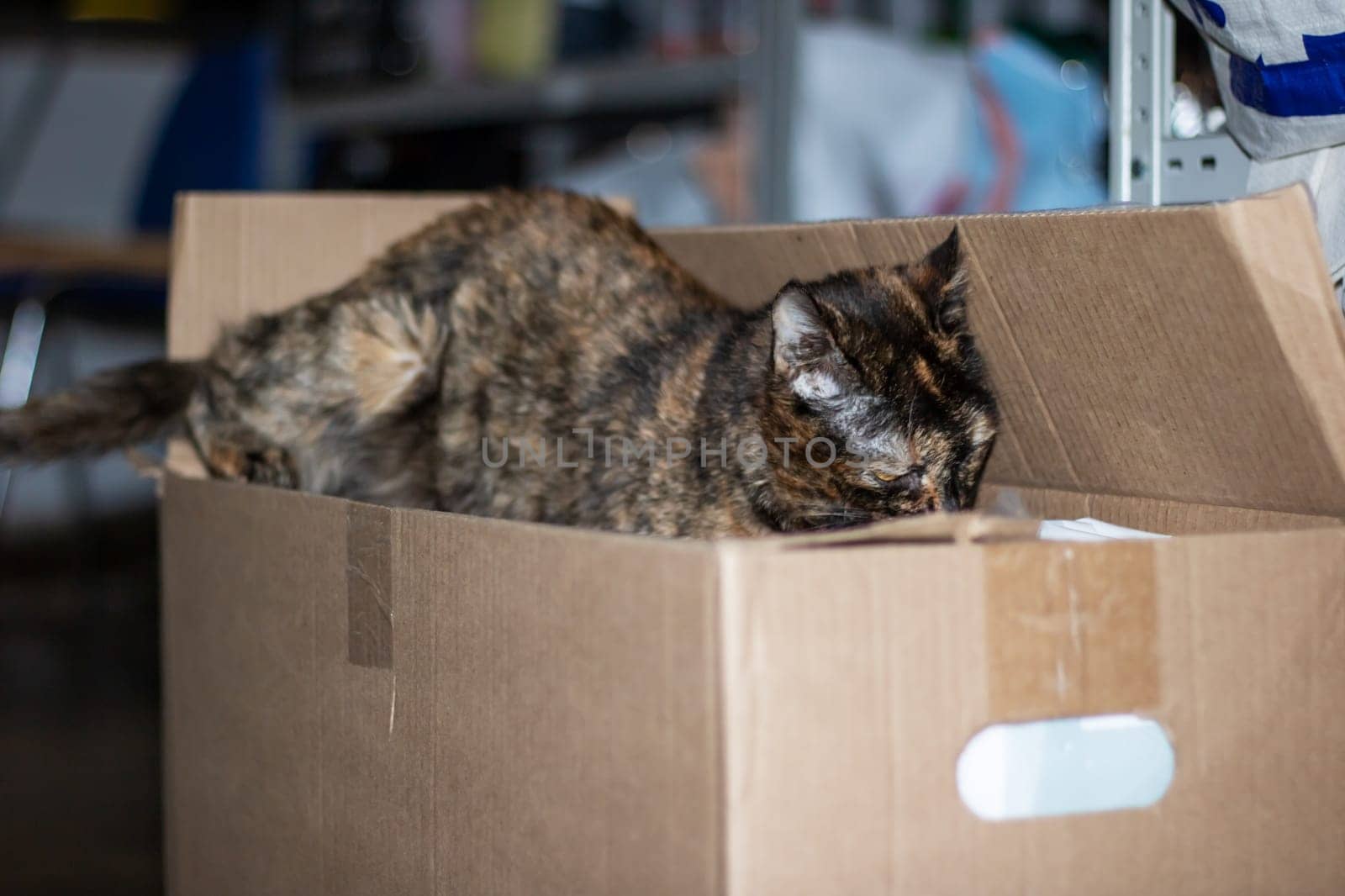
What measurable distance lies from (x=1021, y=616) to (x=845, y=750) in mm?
158

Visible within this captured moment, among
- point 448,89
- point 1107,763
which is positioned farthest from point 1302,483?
point 448,89

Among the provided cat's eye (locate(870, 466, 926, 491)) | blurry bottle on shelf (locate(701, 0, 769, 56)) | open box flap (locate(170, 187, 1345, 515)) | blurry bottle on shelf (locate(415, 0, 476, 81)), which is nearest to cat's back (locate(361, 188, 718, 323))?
open box flap (locate(170, 187, 1345, 515))

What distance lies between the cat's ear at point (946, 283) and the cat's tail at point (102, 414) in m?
1.04

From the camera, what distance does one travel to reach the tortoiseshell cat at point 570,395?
52.1 inches

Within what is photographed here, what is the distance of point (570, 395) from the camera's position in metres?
1.63

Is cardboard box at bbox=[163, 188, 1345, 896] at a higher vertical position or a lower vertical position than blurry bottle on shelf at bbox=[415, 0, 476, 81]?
lower

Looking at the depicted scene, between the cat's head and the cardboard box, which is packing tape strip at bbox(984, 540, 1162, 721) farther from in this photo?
the cat's head

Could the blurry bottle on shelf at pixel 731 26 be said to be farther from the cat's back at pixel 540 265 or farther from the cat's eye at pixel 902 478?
the cat's eye at pixel 902 478

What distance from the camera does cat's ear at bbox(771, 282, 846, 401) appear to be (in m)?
1.24

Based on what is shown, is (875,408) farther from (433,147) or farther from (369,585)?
(433,147)

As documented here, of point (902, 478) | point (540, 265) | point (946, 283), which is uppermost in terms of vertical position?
point (540, 265)

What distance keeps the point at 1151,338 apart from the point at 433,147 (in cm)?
322

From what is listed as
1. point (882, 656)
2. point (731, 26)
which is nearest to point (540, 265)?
point (882, 656)

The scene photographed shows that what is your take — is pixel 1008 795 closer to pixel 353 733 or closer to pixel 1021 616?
pixel 1021 616
